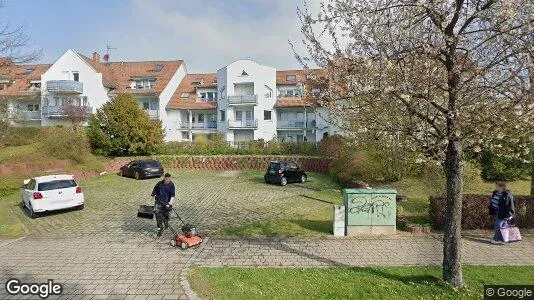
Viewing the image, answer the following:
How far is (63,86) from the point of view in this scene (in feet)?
115

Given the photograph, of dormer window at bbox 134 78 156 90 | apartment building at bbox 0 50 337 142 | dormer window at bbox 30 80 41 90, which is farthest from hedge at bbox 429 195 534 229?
dormer window at bbox 30 80 41 90

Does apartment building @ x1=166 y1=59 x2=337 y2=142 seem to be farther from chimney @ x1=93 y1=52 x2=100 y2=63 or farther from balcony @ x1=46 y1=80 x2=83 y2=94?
chimney @ x1=93 y1=52 x2=100 y2=63

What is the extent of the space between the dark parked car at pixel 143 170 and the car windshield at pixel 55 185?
30.5ft

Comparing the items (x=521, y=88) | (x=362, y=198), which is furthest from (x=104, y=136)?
(x=521, y=88)

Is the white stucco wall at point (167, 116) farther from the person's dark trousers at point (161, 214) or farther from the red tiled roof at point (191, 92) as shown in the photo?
the person's dark trousers at point (161, 214)

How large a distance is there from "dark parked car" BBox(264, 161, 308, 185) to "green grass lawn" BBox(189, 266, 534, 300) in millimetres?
12241

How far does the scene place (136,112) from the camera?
2494cm

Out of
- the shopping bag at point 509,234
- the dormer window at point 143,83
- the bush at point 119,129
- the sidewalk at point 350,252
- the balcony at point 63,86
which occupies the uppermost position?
the dormer window at point 143,83

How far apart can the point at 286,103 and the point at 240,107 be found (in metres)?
5.21

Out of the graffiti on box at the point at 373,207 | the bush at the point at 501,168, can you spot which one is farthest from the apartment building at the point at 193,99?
the graffiti on box at the point at 373,207

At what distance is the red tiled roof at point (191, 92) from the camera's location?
123 ft

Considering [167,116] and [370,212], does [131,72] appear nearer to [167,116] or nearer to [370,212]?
[167,116]

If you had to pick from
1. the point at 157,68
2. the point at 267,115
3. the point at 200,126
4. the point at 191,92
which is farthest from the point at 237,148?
the point at 157,68

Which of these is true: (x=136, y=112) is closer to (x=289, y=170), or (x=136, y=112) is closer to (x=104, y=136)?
(x=104, y=136)
